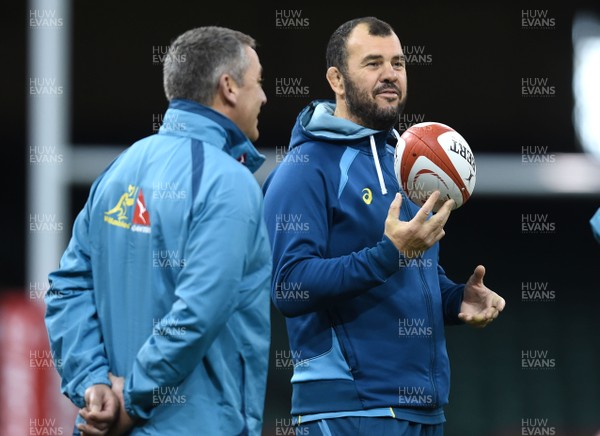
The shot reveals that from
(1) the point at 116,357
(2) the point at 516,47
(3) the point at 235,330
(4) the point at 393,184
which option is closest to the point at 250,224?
(3) the point at 235,330

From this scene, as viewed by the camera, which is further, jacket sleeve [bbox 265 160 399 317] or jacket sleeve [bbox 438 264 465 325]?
jacket sleeve [bbox 438 264 465 325]

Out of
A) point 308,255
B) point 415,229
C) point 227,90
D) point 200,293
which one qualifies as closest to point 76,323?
point 200,293

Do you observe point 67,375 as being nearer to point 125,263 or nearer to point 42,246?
point 125,263

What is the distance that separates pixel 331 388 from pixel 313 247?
0.38m

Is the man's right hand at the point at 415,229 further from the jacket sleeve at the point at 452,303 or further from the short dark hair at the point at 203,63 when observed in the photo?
the short dark hair at the point at 203,63

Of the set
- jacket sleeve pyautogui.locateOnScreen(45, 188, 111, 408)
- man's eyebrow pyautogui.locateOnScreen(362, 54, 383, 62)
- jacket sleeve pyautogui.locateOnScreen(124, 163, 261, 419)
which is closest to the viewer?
jacket sleeve pyautogui.locateOnScreen(124, 163, 261, 419)

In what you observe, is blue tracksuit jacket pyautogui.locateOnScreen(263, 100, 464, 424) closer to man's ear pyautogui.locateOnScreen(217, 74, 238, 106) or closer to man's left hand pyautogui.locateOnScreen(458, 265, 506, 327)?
man's left hand pyautogui.locateOnScreen(458, 265, 506, 327)

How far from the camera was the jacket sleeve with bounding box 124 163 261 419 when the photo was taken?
7.94 ft

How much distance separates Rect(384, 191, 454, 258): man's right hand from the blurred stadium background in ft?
17.5

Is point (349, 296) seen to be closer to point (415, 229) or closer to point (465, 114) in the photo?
point (415, 229)

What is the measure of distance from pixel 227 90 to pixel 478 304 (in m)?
1.10

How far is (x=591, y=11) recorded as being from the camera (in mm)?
8797

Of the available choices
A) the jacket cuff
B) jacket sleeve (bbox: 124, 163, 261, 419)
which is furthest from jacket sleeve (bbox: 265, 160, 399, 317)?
jacket sleeve (bbox: 124, 163, 261, 419)

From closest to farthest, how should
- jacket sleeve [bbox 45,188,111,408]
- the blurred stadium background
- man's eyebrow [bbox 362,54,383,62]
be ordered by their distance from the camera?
jacket sleeve [bbox 45,188,111,408] → man's eyebrow [bbox 362,54,383,62] → the blurred stadium background
